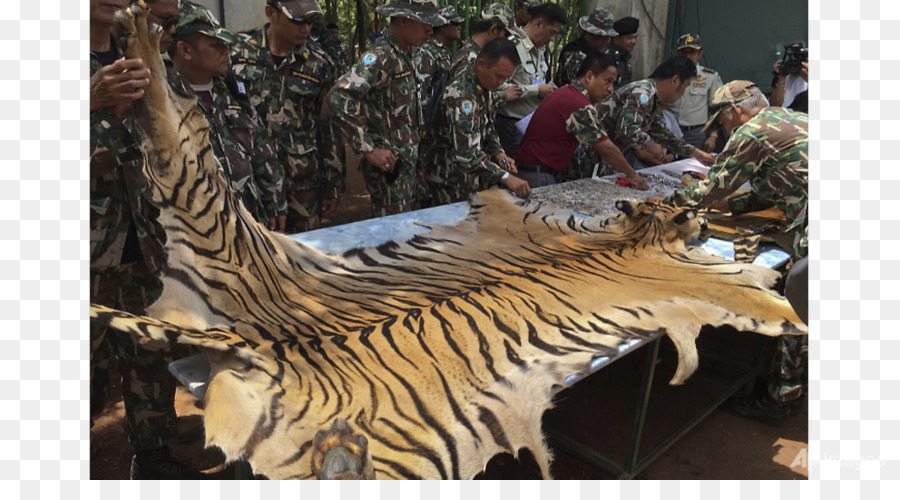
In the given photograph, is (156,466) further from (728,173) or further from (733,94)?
(733,94)

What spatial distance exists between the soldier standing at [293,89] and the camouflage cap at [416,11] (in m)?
0.39

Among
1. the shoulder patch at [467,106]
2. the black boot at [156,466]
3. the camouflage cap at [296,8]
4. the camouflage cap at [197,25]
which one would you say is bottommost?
the black boot at [156,466]

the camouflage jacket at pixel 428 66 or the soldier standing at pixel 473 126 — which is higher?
the camouflage jacket at pixel 428 66

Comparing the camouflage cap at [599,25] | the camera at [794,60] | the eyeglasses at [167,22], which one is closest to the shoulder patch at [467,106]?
the eyeglasses at [167,22]

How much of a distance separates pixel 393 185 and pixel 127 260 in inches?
67.0

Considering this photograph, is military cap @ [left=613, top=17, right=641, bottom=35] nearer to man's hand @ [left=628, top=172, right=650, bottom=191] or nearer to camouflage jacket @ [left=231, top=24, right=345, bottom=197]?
man's hand @ [left=628, top=172, right=650, bottom=191]

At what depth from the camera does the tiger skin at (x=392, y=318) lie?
1467mm

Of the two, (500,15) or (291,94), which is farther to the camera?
(500,15)

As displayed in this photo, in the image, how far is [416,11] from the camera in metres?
3.44

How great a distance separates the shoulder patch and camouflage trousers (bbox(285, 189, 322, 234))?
1006 mm

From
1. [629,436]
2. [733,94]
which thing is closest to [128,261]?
[629,436]

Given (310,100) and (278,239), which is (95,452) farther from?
(310,100)

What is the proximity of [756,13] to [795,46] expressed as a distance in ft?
9.97

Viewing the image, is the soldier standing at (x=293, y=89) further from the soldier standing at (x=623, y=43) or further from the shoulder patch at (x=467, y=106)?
the soldier standing at (x=623, y=43)
